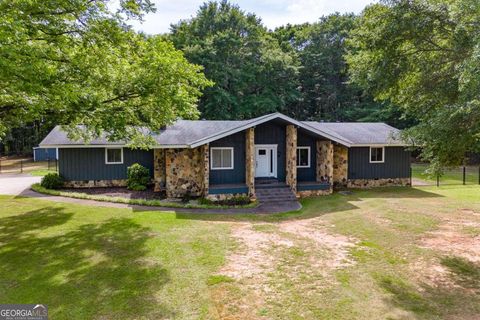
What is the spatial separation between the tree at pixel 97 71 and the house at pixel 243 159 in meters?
5.12

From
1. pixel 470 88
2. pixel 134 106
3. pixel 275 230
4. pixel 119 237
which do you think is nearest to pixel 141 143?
pixel 134 106

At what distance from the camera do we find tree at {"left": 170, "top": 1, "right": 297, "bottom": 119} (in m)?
35.5

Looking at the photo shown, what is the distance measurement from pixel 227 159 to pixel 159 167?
402 centimetres

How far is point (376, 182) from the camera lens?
19438mm

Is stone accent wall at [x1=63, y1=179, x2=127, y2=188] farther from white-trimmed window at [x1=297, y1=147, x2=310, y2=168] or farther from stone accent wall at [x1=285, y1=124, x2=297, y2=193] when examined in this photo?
white-trimmed window at [x1=297, y1=147, x2=310, y2=168]

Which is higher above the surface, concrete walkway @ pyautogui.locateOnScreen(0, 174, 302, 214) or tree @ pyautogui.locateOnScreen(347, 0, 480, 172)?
tree @ pyautogui.locateOnScreen(347, 0, 480, 172)

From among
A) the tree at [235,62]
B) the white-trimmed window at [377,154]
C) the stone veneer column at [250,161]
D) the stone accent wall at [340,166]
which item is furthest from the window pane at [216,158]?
the tree at [235,62]

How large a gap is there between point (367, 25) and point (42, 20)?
984 centimetres

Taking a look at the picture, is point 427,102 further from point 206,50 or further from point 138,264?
point 206,50

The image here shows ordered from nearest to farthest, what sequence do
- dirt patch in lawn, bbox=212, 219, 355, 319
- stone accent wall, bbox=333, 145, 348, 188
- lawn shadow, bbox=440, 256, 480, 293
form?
dirt patch in lawn, bbox=212, 219, 355, 319 < lawn shadow, bbox=440, 256, 480, 293 < stone accent wall, bbox=333, 145, 348, 188

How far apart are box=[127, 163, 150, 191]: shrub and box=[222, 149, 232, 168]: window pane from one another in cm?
461

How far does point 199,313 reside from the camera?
5.45 metres

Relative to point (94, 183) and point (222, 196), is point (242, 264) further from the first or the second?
point (94, 183)

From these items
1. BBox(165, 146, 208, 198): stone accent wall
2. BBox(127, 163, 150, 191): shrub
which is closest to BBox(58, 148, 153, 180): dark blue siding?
BBox(127, 163, 150, 191): shrub
